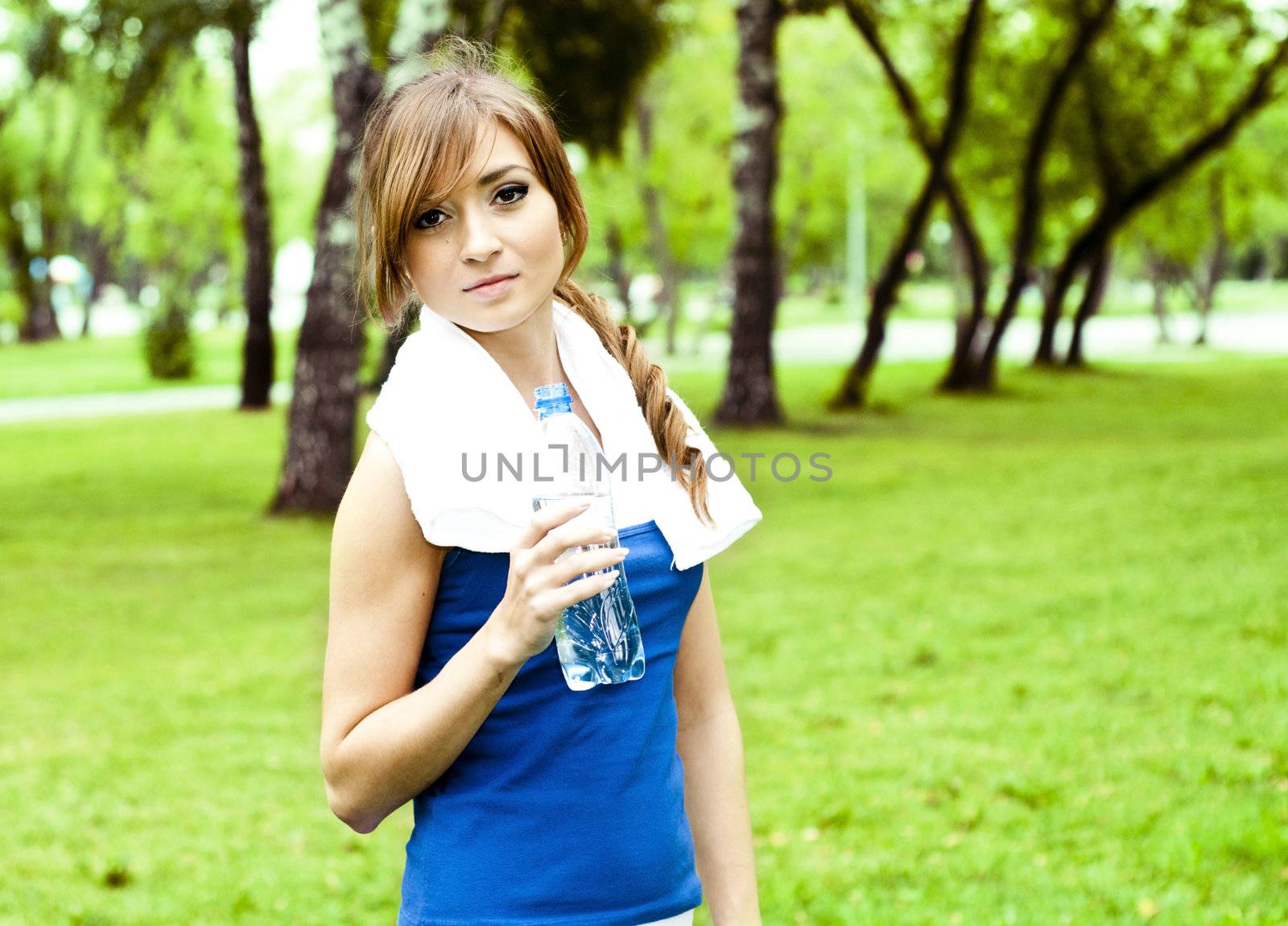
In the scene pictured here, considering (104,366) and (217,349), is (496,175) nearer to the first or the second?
(104,366)

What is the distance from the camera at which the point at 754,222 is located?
56.4 feet

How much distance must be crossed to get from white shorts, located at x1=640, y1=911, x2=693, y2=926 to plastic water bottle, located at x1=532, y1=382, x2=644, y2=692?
316 mm

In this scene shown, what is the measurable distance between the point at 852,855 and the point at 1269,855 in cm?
142

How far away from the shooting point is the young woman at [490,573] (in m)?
1.64

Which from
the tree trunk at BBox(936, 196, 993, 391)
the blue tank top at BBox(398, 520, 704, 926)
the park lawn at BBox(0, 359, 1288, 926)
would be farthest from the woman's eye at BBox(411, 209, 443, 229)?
the tree trunk at BBox(936, 196, 993, 391)

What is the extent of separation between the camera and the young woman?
164 centimetres

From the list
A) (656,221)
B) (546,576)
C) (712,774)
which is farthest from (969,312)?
(546,576)

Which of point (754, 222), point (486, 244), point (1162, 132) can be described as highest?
point (1162, 132)

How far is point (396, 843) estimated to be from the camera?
5.46 m

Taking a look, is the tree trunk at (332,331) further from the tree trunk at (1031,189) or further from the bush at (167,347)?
the bush at (167,347)

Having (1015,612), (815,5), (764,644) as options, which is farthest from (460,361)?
(815,5)

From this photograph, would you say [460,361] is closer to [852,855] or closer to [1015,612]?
[852,855]

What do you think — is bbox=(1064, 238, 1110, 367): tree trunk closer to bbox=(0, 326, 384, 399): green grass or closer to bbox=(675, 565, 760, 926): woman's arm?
bbox=(0, 326, 384, 399): green grass

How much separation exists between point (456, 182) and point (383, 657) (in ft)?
1.92
